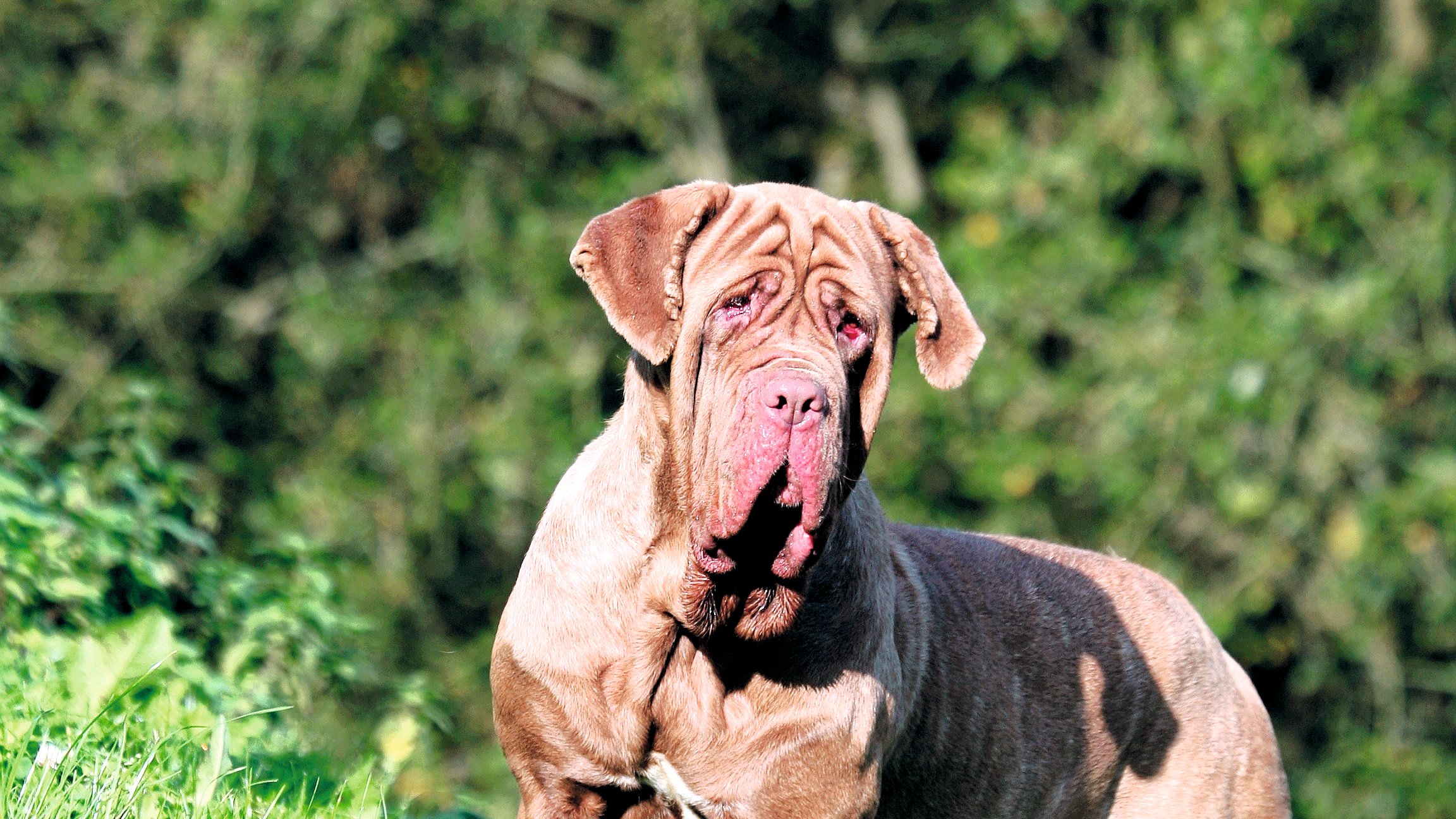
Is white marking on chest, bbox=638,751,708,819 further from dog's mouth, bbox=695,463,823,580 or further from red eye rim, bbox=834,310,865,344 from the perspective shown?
red eye rim, bbox=834,310,865,344

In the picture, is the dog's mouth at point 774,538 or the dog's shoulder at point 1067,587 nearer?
the dog's mouth at point 774,538

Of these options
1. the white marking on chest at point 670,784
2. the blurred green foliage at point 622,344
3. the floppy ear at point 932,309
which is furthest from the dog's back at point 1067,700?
the blurred green foliage at point 622,344

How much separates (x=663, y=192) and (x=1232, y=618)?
7920 mm

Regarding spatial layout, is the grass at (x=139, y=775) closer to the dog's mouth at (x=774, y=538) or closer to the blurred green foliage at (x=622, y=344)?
the dog's mouth at (x=774, y=538)

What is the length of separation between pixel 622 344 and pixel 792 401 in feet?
26.5

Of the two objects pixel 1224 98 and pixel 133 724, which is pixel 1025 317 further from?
pixel 133 724

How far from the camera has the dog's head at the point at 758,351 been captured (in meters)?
2.87

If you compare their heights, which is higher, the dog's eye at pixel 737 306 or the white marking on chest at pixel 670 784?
the dog's eye at pixel 737 306

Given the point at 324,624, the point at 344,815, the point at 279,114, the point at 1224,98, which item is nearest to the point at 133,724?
the point at 344,815

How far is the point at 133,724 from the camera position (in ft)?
11.0

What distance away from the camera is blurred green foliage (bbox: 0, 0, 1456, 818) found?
9820 mm

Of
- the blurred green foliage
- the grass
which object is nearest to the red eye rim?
the grass

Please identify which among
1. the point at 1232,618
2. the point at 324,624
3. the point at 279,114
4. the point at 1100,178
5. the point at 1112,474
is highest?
the point at 279,114

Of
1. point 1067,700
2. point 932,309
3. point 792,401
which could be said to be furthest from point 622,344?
point 792,401
